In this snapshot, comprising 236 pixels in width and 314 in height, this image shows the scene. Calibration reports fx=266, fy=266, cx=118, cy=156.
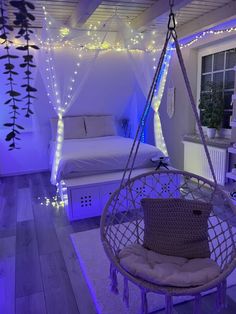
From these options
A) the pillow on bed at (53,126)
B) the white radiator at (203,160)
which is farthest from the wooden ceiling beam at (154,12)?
the pillow on bed at (53,126)

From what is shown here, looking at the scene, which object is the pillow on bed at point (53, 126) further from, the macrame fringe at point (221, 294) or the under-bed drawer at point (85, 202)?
the macrame fringe at point (221, 294)

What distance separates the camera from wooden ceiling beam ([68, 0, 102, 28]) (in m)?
3.07

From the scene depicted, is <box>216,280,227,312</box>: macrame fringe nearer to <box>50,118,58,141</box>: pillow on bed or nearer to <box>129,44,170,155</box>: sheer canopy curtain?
<box>129,44,170,155</box>: sheer canopy curtain

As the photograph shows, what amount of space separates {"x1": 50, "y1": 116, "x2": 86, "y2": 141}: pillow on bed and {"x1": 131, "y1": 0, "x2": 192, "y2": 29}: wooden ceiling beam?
1774mm

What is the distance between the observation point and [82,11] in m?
3.29

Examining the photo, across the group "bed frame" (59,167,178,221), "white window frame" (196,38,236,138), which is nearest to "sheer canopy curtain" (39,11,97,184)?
"bed frame" (59,167,178,221)

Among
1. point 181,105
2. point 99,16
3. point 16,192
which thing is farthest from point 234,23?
point 16,192

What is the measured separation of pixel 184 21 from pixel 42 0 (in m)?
2.13

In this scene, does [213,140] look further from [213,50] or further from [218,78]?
[213,50]

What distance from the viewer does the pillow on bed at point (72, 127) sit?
14.8ft

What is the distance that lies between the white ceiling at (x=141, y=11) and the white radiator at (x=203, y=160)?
67.5 inches

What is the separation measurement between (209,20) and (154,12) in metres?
0.78

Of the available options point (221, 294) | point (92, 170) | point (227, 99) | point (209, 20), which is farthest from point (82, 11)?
point (221, 294)

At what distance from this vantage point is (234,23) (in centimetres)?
336
